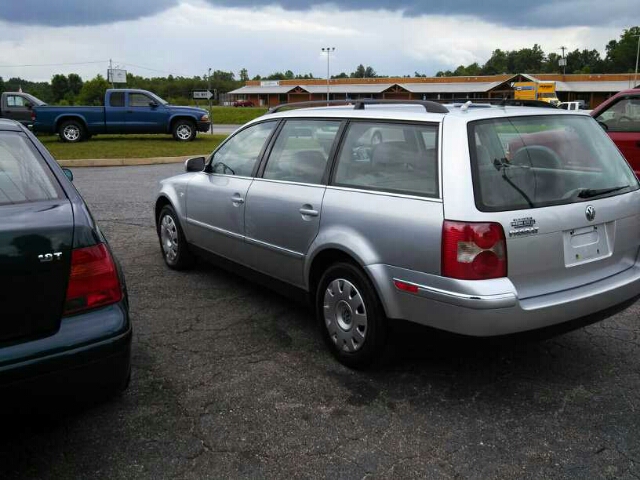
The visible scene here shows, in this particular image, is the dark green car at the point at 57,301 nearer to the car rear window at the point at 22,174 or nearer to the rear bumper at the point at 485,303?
the car rear window at the point at 22,174

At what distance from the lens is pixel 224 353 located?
3.84 meters

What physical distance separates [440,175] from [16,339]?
6.97 feet

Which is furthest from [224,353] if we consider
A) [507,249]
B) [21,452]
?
[507,249]

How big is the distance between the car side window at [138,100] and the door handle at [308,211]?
18.3 m

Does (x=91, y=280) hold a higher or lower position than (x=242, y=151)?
lower

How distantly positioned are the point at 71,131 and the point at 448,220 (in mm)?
19638

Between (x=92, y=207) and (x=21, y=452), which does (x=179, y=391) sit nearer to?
(x=21, y=452)

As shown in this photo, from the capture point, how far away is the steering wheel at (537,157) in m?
3.31

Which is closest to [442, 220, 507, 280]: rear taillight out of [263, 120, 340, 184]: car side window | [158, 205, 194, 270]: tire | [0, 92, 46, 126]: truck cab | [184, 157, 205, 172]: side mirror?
[263, 120, 340, 184]: car side window

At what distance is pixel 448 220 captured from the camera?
2.97m

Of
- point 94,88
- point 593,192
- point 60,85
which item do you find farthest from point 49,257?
point 60,85

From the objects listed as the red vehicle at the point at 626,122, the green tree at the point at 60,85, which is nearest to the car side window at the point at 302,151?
the red vehicle at the point at 626,122

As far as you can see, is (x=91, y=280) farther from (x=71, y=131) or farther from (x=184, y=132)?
(x=71, y=131)

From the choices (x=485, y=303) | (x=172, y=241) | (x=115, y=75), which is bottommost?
(x=172, y=241)
